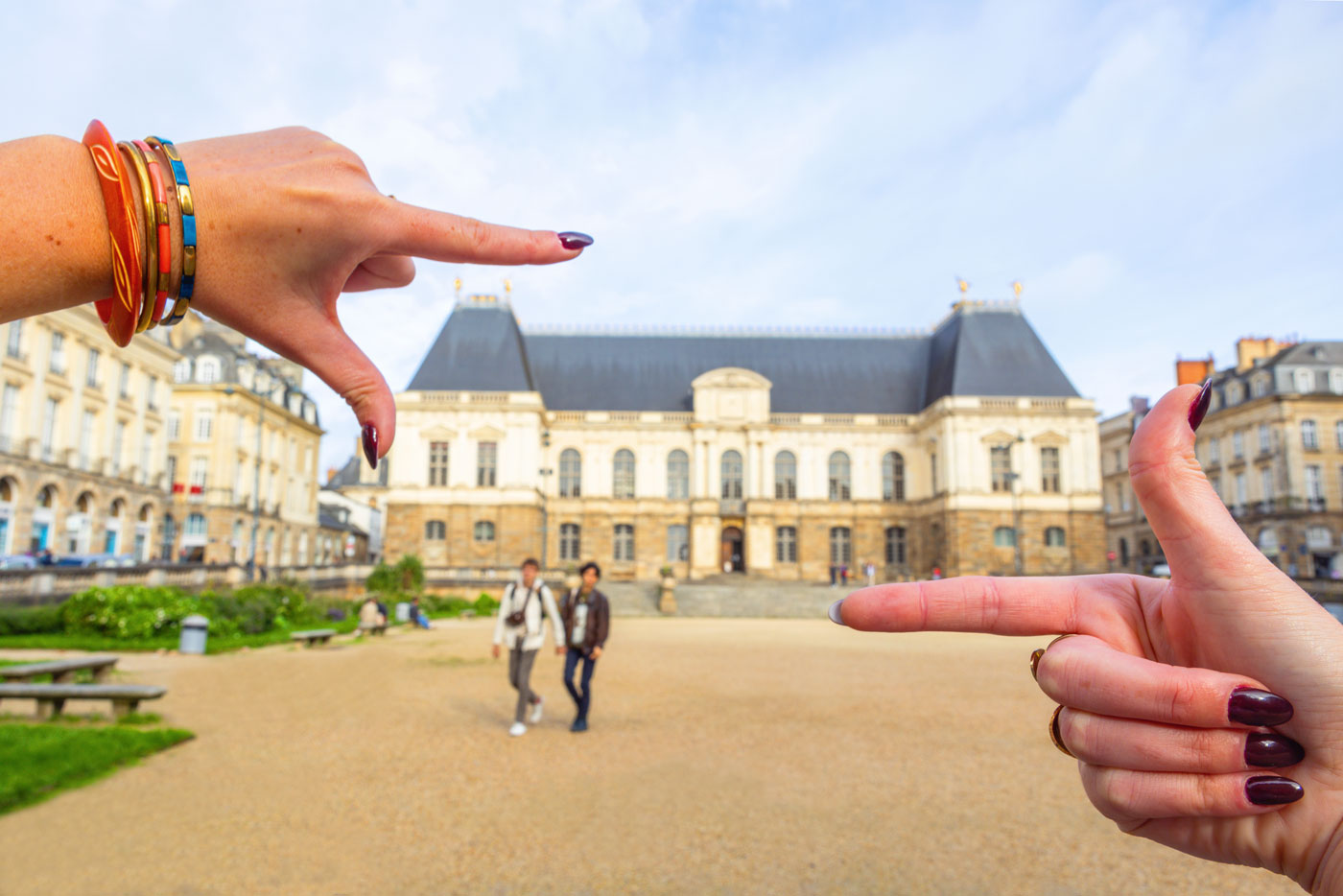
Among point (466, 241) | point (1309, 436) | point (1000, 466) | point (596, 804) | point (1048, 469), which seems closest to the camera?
point (466, 241)

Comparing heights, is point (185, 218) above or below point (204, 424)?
below

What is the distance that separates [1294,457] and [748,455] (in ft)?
86.6

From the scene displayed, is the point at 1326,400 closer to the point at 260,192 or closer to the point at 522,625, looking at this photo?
the point at 522,625

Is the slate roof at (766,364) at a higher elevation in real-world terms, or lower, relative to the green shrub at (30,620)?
higher

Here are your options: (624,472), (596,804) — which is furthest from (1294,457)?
(596,804)

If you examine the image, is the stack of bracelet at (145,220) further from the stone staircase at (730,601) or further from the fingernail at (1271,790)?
the stone staircase at (730,601)

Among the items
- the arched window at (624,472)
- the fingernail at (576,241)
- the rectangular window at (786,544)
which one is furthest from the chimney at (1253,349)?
the fingernail at (576,241)

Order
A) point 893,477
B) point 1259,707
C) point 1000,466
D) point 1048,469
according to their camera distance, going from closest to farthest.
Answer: point 1259,707 → point 1048,469 → point 1000,466 → point 893,477

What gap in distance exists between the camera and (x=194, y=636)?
1460 centimetres

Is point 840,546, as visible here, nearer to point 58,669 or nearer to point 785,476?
point 785,476

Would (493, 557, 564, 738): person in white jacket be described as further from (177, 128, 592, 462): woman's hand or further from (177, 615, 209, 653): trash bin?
(177, 615, 209, 653): trash bin

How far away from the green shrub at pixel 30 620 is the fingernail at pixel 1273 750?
20.2 meters

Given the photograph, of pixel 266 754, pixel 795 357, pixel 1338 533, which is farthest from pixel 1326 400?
pixel 266 754

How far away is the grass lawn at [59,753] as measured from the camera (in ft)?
19.9
